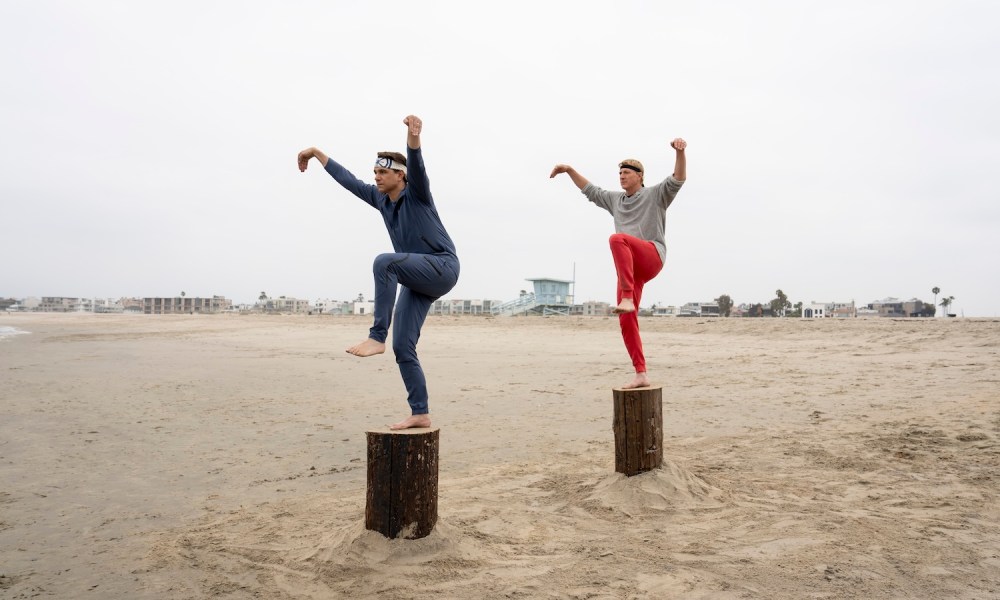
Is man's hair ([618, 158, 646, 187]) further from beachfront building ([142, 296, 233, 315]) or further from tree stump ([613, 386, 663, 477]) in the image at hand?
beachfront building ([142, 296, 233, 315])

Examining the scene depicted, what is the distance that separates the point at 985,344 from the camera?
45.1ft

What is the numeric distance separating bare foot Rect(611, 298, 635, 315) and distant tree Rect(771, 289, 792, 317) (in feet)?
149

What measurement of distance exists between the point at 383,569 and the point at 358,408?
229 inches

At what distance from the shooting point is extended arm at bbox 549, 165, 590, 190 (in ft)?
18.8

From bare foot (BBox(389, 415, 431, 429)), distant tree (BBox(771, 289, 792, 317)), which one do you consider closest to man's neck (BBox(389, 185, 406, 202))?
bare foot (BBox(389, 415, 431, 429))

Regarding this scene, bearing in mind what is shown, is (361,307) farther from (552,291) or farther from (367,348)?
(367,348)

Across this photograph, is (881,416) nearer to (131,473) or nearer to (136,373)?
(131,473)

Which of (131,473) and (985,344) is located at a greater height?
(985,344)

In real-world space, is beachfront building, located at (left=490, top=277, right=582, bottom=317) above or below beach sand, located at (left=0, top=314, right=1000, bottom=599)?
above

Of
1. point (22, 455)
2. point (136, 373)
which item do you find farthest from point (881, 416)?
point (136, 373)

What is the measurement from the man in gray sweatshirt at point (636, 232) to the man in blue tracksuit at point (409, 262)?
1582 millimetres

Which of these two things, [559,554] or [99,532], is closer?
[559,554]

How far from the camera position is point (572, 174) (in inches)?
230

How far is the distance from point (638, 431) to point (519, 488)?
113 centimetres
